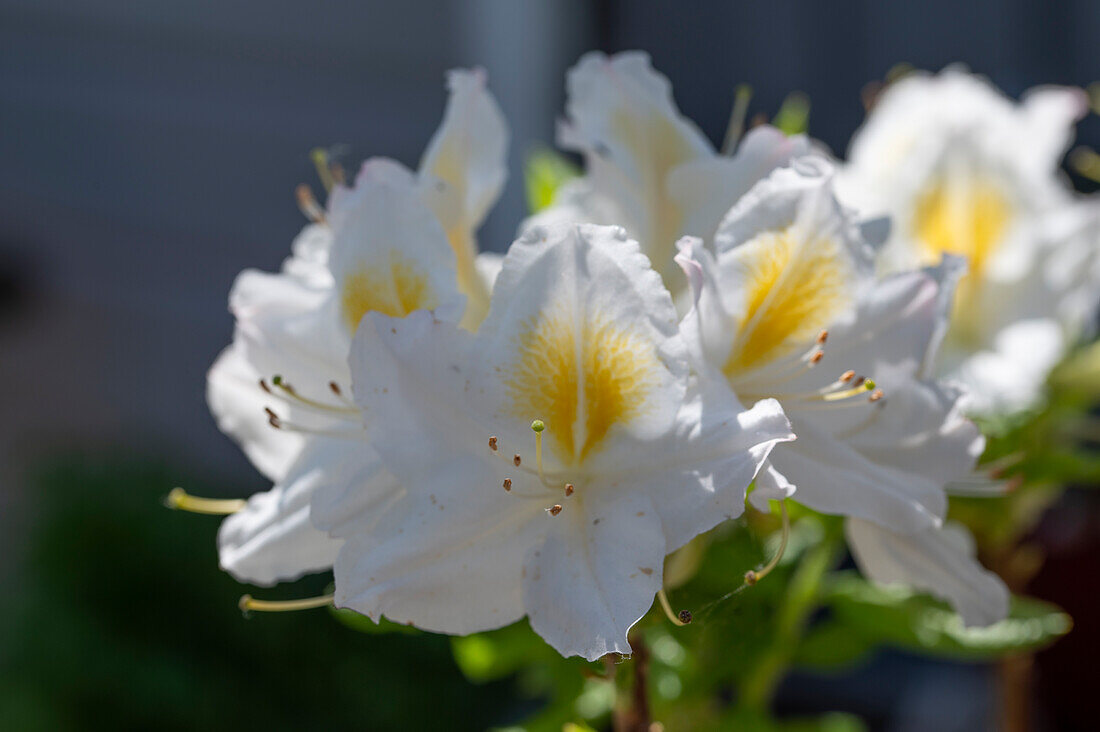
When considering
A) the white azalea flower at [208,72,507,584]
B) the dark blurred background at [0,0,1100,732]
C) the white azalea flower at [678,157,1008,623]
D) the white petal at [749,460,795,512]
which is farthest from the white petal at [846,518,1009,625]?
the dark blurred background at [0,0,1100,732]

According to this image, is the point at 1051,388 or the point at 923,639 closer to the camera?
the point at 923,639

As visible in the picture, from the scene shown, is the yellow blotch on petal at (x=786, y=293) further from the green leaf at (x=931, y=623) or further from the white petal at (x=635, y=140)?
the green leaf at (x=931, y=623)

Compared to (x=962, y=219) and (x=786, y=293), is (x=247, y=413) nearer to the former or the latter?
(x=786, y=293)

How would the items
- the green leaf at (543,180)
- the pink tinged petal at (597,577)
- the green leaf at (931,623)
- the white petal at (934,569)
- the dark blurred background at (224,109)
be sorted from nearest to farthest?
the pink tinged petal at (597,577)
the white petal at (934,569)
the green leaf at (931,623)
the green leaf at (543,180)
the dark blurred background at (224,109)

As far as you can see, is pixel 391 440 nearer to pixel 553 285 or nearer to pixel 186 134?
pixel 553 285

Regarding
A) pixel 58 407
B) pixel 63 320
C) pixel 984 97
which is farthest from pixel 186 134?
pixel 984 97

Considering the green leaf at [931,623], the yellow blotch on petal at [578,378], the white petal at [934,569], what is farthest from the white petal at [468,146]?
the green leaf at [931,623]

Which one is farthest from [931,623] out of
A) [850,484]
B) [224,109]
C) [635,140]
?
[224,109]

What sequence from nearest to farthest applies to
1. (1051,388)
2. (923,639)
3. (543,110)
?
(923,639) → (1051,388) → (543,110)
